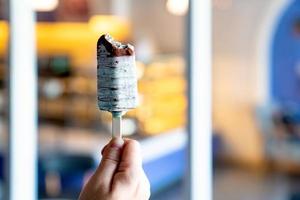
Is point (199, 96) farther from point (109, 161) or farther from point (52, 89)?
point (52, 89)

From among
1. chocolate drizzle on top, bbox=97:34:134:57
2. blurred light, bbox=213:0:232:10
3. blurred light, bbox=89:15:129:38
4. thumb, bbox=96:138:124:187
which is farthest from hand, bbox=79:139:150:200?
blurred light, bbox=213:0:232:10

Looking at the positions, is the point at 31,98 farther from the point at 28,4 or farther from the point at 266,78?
the point at 266,78

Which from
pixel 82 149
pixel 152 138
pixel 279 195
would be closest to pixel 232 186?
pixel 279 195

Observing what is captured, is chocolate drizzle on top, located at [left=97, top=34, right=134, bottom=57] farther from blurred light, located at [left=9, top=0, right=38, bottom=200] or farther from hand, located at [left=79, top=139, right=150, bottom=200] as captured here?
blurred light, located at [left=9, top=0, right=38, bottom=200]

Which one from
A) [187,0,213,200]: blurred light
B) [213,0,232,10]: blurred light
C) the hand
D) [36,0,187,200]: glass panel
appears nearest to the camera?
the hand

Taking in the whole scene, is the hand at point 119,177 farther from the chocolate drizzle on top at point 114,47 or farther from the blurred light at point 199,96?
the blurred light at point 199,96
